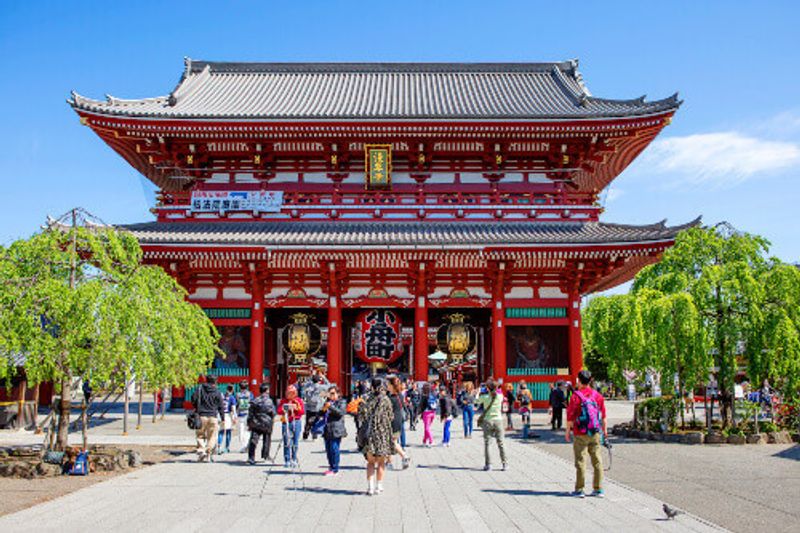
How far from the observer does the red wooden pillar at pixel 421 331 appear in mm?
23844

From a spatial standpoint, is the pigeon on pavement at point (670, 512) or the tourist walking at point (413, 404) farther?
the tourist walking at point (413, 404)

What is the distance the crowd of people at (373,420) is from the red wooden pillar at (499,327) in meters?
4.11

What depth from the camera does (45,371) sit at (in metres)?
12.2

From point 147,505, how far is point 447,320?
17.5 meters

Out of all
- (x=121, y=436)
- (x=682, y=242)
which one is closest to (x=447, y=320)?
(x=682, y=242)

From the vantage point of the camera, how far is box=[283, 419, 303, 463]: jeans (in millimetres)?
12484

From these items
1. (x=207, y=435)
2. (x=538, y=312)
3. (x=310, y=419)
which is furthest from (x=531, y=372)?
(x=207, y=435)

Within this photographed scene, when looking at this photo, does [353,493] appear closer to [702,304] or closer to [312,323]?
[702,304]

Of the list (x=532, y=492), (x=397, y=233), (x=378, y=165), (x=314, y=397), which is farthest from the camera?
(x=378, y=165)

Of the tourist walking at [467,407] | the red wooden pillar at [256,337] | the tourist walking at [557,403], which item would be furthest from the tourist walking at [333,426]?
the red wooden pillar at [256,337]

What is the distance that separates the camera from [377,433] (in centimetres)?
967

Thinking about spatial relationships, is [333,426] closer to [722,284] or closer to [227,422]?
[227,422]

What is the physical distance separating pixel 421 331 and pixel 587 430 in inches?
582

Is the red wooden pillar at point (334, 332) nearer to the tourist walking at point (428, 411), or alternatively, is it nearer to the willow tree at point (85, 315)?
the tourist walking at point (428, 411)
